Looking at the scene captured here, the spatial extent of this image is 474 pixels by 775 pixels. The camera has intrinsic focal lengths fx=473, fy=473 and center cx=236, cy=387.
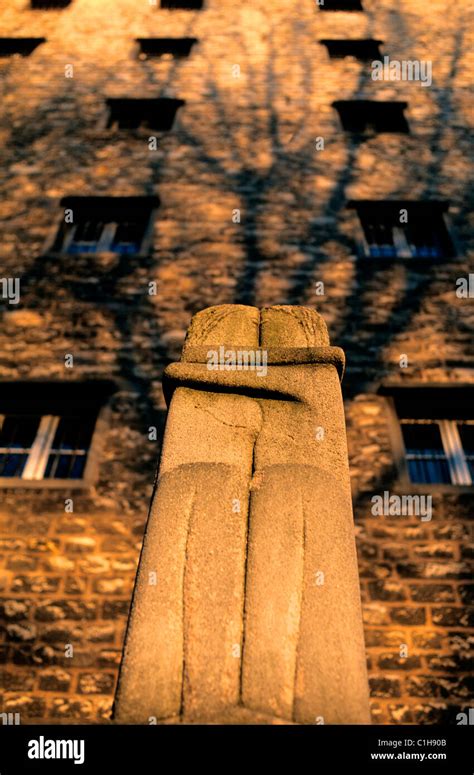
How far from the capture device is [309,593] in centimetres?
165

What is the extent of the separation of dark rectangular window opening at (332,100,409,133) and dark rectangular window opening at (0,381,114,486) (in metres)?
6.54

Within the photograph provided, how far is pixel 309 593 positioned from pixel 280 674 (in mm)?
272

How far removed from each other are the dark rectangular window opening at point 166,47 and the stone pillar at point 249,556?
31.0ft

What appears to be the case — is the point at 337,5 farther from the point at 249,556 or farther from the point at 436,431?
the point at 249,556

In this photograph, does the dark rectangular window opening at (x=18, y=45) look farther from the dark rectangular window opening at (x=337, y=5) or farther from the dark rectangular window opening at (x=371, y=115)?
the dark rectangular window opening at (x=371, y=115)

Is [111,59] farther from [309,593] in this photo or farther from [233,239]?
[309,593]

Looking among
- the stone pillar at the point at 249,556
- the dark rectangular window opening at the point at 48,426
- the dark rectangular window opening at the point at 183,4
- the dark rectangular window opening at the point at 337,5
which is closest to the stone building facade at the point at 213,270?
the dark rectangular window opening at the point at 48,426

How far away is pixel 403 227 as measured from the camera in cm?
659

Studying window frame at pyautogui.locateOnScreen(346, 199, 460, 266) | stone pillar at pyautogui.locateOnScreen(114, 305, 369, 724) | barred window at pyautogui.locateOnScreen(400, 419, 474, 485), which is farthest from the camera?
window frame at pyautogui.locateOnScreen(346, 199, 460, 266)

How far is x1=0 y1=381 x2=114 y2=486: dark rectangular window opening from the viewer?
436 centimetres

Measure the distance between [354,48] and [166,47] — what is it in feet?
12.2

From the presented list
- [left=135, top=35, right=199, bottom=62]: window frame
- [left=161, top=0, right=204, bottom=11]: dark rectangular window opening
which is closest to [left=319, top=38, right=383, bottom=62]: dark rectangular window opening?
[left=135, top=35, right=199, bottom=62]: window frame

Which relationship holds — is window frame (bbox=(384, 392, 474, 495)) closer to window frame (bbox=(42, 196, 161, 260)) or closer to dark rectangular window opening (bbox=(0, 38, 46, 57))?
window frame (bbox=(42, 196, 161, 260))

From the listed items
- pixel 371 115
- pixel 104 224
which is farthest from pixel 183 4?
pixel 104 224
